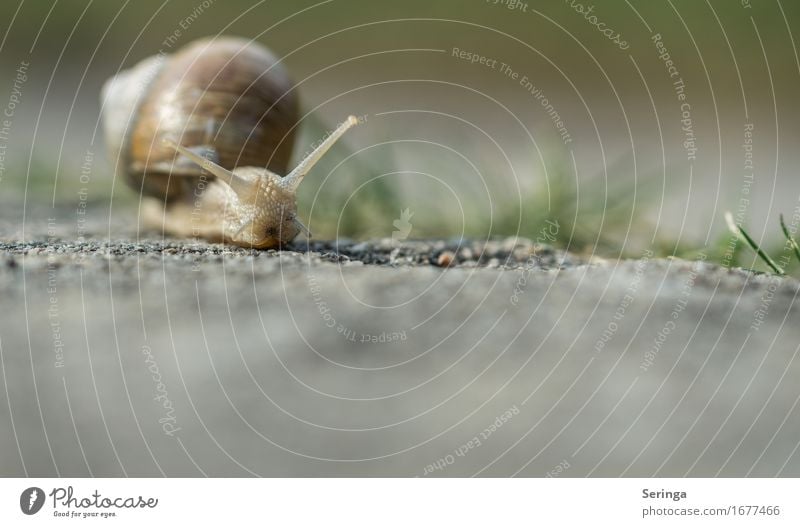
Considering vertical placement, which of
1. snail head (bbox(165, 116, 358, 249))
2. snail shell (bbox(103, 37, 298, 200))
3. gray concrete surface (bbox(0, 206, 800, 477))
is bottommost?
gray concrete surface (bbox(0, 206, 800, 477))

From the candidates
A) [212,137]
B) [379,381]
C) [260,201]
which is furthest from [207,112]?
[379,381]

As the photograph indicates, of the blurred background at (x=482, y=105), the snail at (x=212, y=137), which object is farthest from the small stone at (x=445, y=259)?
the blurred background at (x=482, y=105)

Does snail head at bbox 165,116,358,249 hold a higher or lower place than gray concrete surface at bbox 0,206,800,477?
higher

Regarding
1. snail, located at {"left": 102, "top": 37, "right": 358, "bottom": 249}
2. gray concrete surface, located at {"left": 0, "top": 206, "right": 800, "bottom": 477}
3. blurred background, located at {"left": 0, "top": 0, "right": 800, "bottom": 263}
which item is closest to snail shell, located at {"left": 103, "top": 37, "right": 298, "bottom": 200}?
snail, located at {"left": 102, "top": 37, "right": 358, "bottom": 249}

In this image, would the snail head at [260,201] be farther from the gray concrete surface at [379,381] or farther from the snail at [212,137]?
the gray concrete surface at [379,381]

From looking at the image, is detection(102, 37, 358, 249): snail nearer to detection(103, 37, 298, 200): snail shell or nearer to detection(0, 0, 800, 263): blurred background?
detection(103, 37, 298, 200): snail shell
